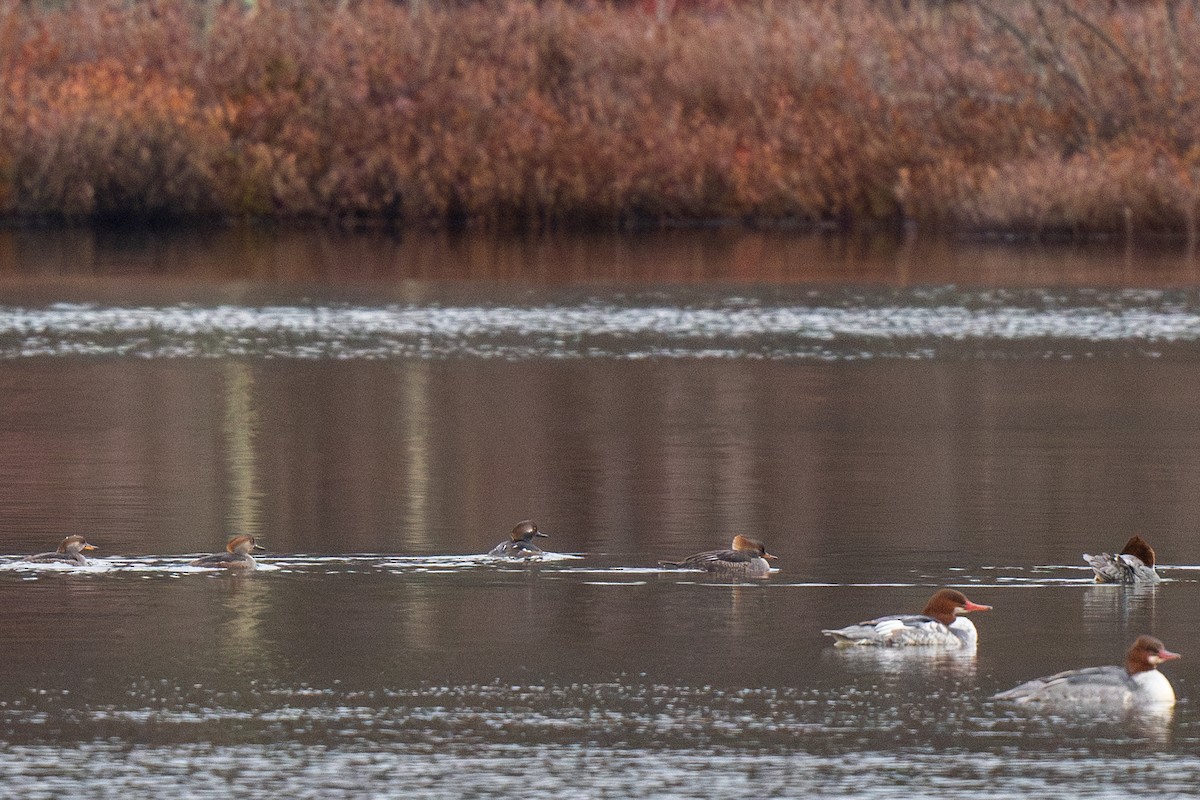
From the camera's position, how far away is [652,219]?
125 ft

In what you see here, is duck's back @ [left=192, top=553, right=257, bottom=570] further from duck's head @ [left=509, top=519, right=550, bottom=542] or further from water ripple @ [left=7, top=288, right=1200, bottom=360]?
water ripple @ [left=7, top=288, right=1200, bottom=360]

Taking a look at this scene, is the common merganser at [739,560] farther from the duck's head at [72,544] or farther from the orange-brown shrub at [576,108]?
the orange-brown shrub at [576,108]

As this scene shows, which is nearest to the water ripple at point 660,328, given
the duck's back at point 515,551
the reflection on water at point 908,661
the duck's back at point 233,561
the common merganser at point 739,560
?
the duck's back at point 515,551

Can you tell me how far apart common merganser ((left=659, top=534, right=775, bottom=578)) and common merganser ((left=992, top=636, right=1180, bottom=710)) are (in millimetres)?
2079

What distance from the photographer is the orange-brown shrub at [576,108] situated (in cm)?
3641

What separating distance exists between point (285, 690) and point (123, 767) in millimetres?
972

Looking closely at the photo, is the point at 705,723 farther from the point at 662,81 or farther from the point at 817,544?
the point at 662,81

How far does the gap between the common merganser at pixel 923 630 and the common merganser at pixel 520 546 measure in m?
1.79

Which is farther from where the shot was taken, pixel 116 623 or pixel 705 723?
pixel 116 623

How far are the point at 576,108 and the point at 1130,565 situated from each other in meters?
29.9

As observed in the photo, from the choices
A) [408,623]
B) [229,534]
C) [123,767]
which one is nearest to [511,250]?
[229,534]

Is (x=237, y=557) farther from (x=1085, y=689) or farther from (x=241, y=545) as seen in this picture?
(x=1085, y=689)

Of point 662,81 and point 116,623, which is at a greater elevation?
point 662,81

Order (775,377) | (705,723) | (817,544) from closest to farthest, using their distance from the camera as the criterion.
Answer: (705,723) < (817,544) < (775,377)
